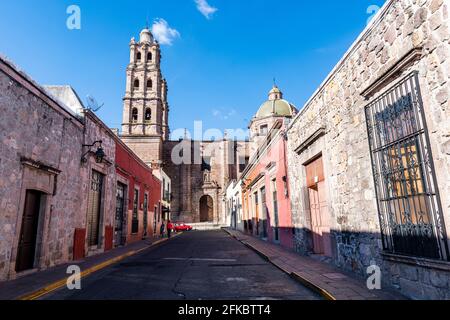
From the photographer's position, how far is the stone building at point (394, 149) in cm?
360

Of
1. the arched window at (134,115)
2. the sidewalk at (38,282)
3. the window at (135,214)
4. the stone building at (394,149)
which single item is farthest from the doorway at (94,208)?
Answer: the arched window at (134,115)

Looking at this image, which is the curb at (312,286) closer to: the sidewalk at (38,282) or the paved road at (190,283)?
the paved road at (190,283)

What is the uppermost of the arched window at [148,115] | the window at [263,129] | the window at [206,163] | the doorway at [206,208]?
the arched window at [148,115]

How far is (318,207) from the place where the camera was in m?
8.27

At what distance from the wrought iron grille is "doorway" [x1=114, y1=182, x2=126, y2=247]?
11.4m

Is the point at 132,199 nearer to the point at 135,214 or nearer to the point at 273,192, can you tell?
the point at 135,214

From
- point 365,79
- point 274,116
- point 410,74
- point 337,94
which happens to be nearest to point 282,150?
point 337,94

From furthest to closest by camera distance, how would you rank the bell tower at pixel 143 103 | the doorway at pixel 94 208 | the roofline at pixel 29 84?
the bell tower at pixel 143 103 < the doorway at pixel 94 208 < the roofline at pixel 29 84

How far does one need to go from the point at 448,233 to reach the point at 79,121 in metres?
9.83

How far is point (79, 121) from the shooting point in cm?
944

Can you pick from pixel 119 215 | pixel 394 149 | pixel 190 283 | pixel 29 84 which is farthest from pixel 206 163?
pixel 394 149

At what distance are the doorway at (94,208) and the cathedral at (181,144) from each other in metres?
18.2

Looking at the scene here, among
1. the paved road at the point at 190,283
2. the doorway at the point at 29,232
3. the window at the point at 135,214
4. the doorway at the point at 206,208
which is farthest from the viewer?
the doorway at the point at 206,208

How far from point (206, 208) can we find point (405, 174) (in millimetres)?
43342
